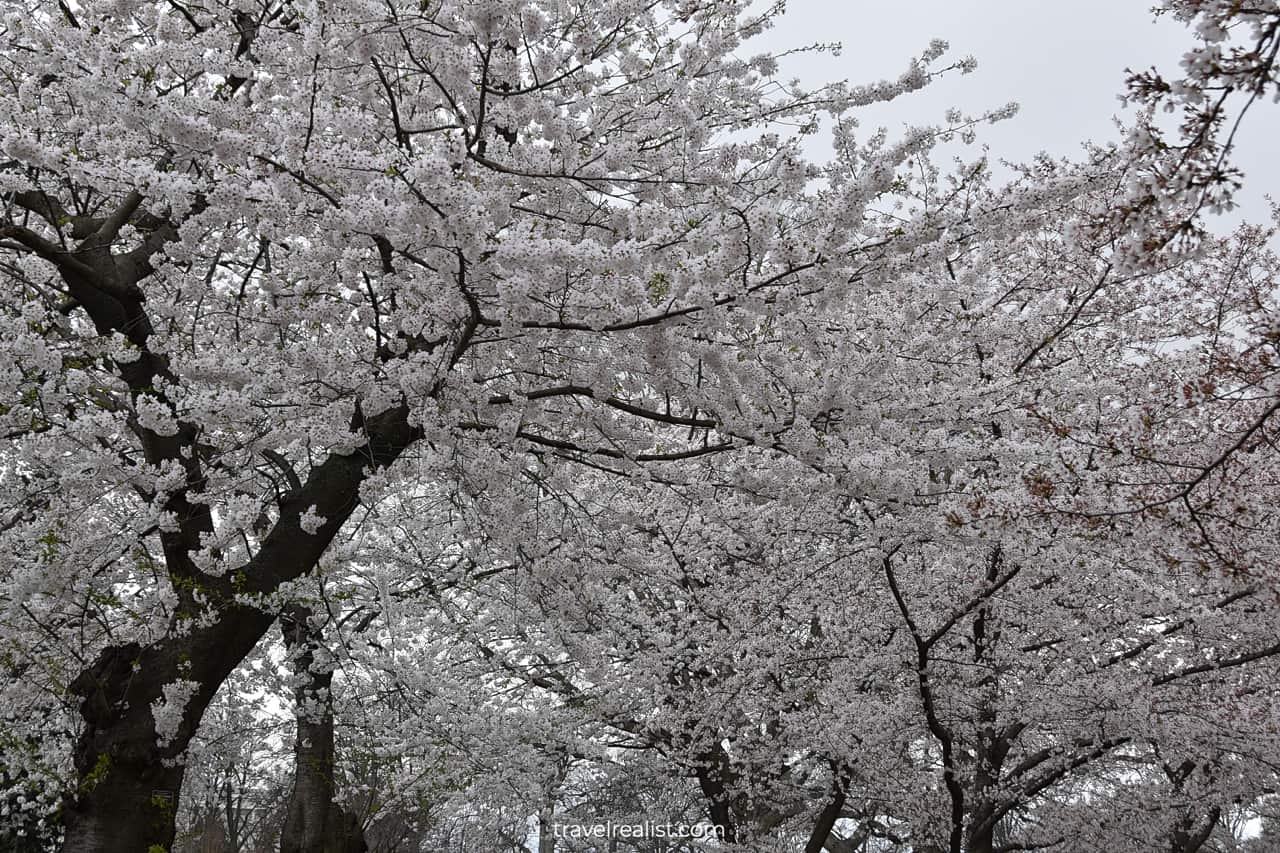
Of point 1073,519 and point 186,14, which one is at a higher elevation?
point 186,14

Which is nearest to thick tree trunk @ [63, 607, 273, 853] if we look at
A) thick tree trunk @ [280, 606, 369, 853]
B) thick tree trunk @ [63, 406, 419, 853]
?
thick tree trunk @ [63, 406, 419, 853]

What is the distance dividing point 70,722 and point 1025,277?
896 cm

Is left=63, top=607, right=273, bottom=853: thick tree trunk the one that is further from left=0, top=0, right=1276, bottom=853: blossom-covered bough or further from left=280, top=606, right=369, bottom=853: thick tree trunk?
left=280, top=606, right=369, bottom=853: thick tree trunk

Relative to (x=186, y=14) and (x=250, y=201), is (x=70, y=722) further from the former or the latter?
(x=186, y=14)

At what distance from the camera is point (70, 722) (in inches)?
223

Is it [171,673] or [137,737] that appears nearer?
[137,737]

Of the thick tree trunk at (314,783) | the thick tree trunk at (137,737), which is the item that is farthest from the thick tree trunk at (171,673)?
the thick tree trunk at (314,783)

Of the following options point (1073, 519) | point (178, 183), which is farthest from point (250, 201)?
point (1073, 519)

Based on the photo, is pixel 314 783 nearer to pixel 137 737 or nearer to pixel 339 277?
pixel 137 737

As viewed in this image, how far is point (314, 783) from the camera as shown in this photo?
29.9ft

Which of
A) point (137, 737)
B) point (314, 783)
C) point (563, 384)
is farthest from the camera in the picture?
point (314, 783)

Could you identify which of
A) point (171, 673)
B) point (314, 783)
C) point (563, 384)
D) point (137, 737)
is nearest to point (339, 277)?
point (563, 384)

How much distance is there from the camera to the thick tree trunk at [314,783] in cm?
876

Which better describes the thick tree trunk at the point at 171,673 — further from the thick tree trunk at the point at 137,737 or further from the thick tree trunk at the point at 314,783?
the thick tree trunk at the point at 314,783
